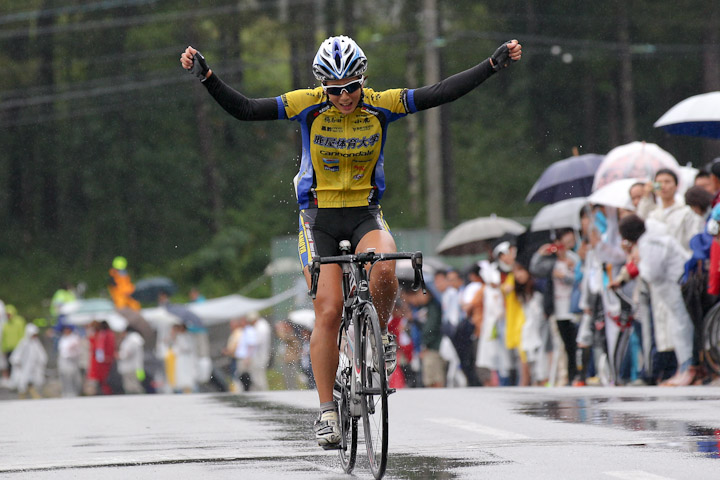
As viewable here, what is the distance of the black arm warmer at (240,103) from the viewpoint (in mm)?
7912

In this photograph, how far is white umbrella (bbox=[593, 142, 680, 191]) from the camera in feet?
50.6

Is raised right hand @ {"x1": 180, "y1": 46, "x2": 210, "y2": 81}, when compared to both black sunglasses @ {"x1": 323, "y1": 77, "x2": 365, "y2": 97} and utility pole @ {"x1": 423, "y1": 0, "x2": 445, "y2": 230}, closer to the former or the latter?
black sunglasses @ {"x1": 323, "y1": 77, "x2": 365, "y2": 97}

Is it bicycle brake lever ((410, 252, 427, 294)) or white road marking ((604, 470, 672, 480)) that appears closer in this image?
white road marking ((604, 470, 672, 480))

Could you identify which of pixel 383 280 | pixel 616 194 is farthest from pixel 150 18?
pixel 383 280

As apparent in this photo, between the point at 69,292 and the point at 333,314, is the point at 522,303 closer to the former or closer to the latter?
the point at 333,314

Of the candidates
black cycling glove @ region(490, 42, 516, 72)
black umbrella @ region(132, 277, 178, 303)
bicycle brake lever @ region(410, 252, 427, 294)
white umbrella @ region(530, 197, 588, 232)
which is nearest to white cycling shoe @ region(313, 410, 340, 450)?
bicycle brake lever @ region(410, 252, 427, 294)

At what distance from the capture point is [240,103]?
26.0ft

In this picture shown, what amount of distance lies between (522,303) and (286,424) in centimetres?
698

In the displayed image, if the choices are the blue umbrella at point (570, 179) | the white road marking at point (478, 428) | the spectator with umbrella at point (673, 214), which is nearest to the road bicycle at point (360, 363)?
the white road marking at point (478, 428)

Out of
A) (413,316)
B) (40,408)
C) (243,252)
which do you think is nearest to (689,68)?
(243,252)

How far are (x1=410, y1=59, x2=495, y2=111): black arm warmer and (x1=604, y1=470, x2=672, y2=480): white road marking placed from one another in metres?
2.35

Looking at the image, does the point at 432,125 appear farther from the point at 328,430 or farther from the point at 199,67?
the point at 328,430

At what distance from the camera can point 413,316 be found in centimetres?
1880

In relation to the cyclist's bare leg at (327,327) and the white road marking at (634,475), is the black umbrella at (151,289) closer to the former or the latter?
the cyclist's bare leg at (327,327)
